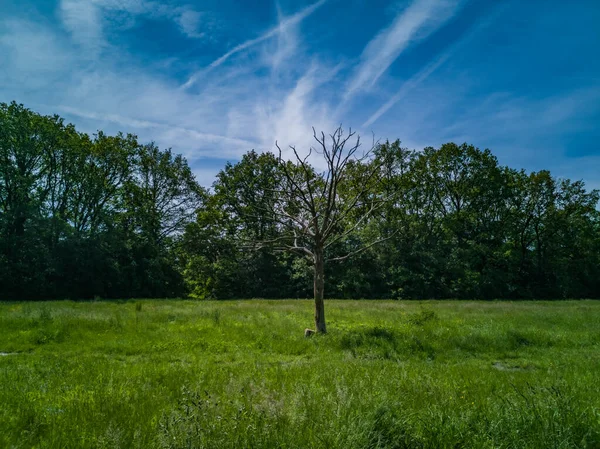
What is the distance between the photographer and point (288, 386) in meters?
5.92

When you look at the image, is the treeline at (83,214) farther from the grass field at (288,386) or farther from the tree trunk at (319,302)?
the tree trunk at (319,302)

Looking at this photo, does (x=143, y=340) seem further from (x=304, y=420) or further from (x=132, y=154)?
(x=132, y=154)

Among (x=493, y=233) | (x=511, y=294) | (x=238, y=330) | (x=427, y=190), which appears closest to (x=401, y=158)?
(x=427, y=190)

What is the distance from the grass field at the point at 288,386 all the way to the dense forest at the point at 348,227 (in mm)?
22481

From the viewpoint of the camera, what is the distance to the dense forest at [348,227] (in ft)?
111

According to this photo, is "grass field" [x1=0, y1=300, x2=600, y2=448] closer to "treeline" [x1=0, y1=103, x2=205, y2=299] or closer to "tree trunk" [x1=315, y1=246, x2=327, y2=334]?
"tree trunk" [x1=315, y1=246, x2=327, y2=334]

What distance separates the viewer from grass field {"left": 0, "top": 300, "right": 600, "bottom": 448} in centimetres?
377

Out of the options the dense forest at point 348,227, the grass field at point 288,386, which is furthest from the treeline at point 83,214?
the grass field at point 288,386

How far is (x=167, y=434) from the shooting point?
140 inches

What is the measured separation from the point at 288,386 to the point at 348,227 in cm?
3184

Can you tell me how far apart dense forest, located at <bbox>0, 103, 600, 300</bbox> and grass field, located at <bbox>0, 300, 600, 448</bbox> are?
22.5m

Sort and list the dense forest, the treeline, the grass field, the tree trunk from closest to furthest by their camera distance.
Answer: the grass field < the tree trunk < the treeline < the dense forest

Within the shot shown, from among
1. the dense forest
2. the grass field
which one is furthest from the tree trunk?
the dense forest

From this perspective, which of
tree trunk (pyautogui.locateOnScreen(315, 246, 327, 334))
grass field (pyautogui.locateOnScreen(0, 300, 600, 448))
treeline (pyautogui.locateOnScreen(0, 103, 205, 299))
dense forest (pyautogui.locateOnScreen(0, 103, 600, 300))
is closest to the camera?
grass field (pyautogui.locateOnScreen(0, 300, 600, 448))
